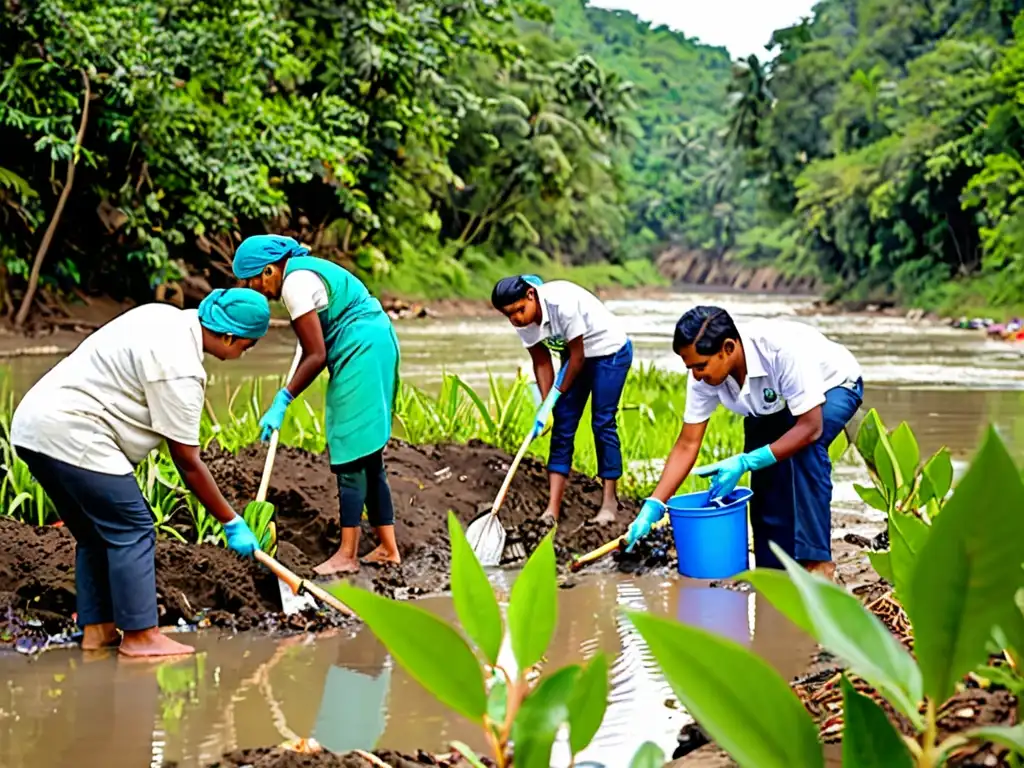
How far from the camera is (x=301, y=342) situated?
489 centimetres

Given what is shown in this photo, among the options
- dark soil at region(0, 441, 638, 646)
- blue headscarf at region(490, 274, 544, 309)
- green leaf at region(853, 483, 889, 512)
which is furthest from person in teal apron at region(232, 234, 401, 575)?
green leaf at region(853, 483, 889, 512)

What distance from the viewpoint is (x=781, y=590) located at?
1167 mm

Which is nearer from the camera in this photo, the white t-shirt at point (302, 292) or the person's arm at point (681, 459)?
the person's arm at point (681, 459)

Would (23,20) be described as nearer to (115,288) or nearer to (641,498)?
(115,288)

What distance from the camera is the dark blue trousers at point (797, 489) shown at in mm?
4309

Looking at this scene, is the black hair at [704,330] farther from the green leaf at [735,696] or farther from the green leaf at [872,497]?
the green leaf at [735,696]

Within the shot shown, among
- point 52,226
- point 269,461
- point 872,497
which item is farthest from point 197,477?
point 52,226

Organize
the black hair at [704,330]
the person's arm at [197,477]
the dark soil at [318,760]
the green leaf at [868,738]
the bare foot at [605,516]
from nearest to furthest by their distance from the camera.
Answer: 1. the green leaf at [868,738]
2. the dark soil at [318,760]
3. the person's arm at [197,477]
4. the black hair at [704,330]
5. the bare foot at [605,516]

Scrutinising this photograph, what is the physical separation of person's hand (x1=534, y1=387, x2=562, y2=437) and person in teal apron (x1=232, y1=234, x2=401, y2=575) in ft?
2.88

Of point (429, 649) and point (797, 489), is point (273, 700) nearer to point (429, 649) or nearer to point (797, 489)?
point (797, 489)

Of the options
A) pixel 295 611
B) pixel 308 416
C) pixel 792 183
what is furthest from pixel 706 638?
pixel 792 183

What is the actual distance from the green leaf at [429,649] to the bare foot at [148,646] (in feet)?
8.92

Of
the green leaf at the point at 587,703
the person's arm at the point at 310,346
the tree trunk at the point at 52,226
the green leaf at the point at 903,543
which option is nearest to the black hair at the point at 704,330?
the person's arm at the point at 310,346

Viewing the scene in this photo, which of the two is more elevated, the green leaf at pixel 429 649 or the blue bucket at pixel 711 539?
the green leaf at pixel 429 649
